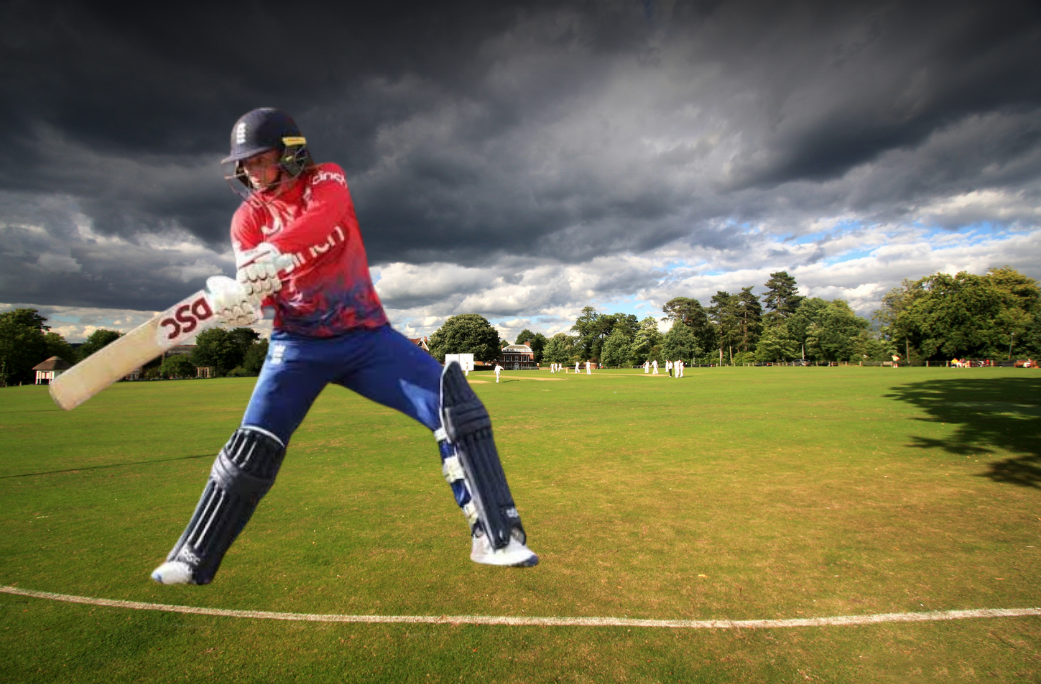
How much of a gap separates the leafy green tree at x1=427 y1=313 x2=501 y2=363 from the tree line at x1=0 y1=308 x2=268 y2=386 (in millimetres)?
2128

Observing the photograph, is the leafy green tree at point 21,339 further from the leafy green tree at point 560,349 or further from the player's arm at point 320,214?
the leafy green tree at point 560,349

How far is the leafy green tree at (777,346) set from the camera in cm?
9325

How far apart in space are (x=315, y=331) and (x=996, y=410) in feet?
83.7

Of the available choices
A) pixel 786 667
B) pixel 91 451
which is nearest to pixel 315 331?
pixel 786 667

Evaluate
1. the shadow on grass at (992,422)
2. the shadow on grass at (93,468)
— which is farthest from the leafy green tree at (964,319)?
the shadow on grass at (93,468)

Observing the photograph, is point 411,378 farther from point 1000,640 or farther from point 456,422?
point 1000,640

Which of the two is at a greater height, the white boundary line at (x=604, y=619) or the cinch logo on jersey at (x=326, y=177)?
the cinch logo on jersey at (x=326, y=177)

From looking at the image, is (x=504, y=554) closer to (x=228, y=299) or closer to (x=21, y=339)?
(x=228, y=299)

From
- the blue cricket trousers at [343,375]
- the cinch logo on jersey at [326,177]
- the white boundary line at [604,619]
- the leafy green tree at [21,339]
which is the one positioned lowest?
the white boundary line at [604,619]

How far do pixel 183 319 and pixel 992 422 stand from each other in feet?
72.4

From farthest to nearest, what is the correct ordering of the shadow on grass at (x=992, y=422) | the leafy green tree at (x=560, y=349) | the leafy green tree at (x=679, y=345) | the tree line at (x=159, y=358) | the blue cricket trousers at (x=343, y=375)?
the leafy green tree at (x=560, y=349)
the leafy green tree at (x=679, y=345)
the shadow on grass at (x=992, y=422)
the tree line at (x=159, y=358)
the blue cricket trousers at (x=343, y=375)

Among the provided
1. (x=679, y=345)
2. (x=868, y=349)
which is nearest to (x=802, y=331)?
(x=868, y=349)

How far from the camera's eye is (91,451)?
1359 centimetres

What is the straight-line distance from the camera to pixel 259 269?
1855mm
